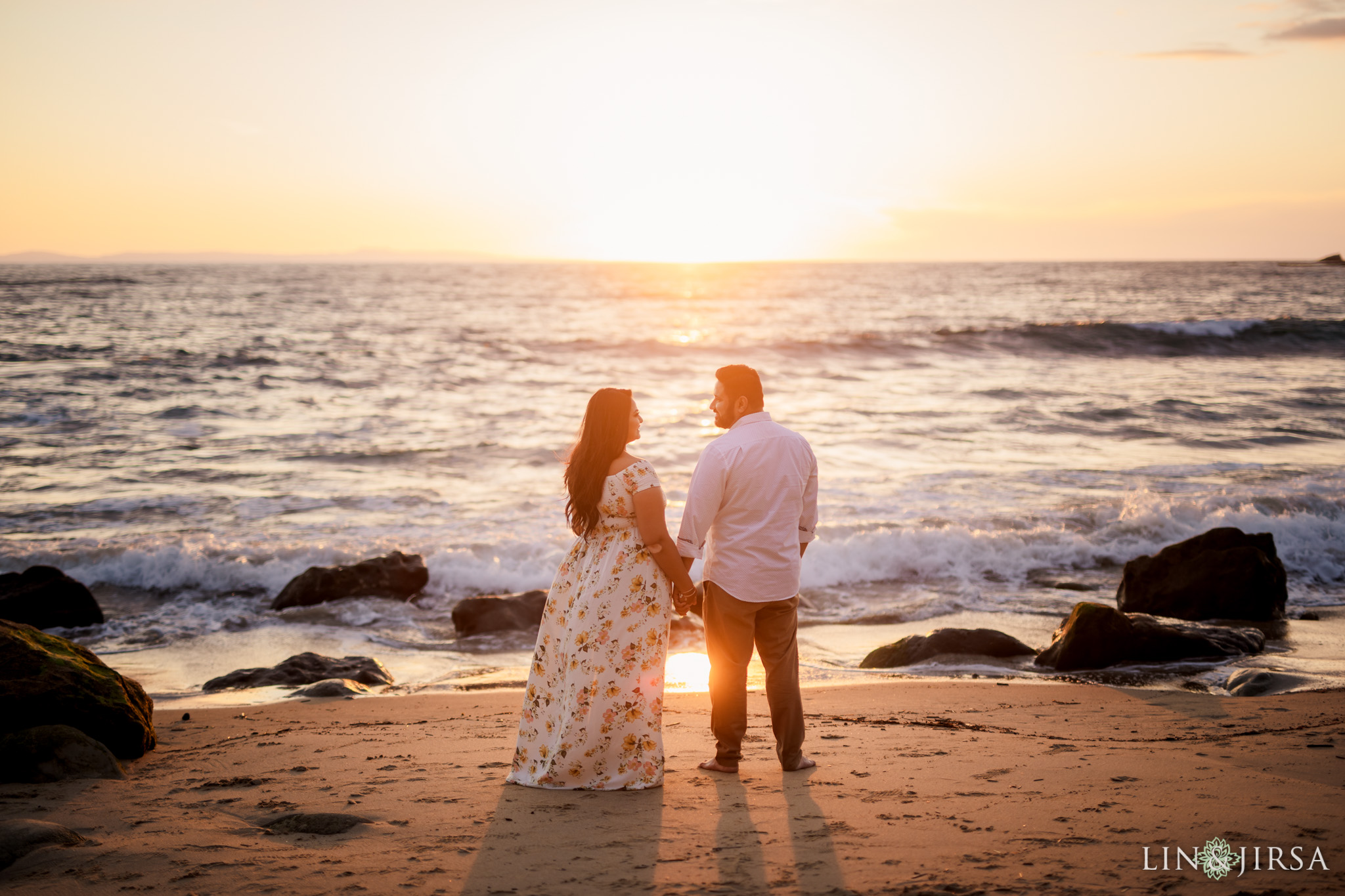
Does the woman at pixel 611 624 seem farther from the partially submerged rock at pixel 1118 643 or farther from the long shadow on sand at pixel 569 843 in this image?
the partially submerged rock at pixel 1118 643

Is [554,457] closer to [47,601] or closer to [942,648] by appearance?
[47,601]

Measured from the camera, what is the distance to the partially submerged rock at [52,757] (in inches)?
178

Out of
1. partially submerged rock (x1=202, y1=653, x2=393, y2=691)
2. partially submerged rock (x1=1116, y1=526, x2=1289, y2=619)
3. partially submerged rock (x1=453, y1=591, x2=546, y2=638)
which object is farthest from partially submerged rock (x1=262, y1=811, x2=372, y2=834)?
partially submerged rock (x1=1116, y1=526, x2=1289, y2=619)

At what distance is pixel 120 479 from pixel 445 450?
5.18 m

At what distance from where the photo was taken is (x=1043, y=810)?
3.71 meters

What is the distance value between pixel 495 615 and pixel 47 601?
423cm

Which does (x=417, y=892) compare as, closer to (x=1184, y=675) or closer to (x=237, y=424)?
(x=1184, y=675)

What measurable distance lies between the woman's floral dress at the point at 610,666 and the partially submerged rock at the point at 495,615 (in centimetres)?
418

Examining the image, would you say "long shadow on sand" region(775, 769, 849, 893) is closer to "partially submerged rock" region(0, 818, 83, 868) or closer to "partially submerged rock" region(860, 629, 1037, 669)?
"partially submerged rock" region(0, 818, 83, 868)

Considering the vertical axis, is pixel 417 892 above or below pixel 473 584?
A: above

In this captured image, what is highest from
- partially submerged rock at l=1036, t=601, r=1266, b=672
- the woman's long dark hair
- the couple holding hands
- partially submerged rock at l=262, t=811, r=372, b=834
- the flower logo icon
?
the woman's long dark hair

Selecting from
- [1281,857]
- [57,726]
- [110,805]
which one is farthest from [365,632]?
[1281,857]

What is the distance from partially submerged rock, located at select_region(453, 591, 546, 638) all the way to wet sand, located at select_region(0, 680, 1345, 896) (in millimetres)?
2688

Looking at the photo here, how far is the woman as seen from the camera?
4.16 m
